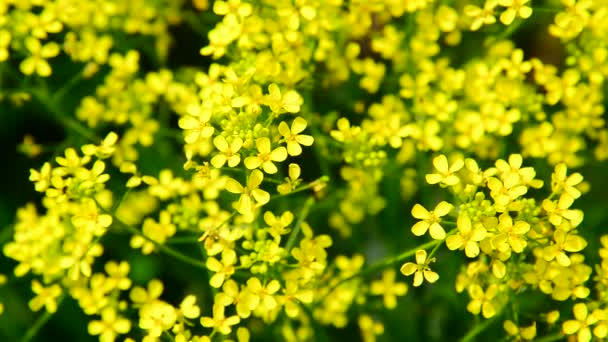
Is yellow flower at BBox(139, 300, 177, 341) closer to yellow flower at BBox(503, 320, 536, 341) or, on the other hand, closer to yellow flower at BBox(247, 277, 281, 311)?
yellow flower at BBox(247, 277, 281, 311)

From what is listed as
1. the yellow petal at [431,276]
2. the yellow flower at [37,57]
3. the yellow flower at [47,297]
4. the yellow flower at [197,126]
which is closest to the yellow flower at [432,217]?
the yellow petal at [431,276]

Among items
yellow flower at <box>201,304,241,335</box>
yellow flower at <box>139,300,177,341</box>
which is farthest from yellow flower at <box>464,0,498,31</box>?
yellow flower at <box>139,300,177,341</box>

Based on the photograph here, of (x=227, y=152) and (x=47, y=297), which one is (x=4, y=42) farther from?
(x=227, y=152)

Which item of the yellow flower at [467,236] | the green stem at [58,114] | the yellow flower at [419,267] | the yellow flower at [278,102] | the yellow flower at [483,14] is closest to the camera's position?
the yellow flower at [467,236]

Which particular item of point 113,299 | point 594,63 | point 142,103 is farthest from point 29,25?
point 594,63

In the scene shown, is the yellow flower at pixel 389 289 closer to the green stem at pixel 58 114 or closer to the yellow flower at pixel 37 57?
the green stem at pixel 58 114

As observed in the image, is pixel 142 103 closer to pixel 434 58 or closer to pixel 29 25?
pixel 29 25
